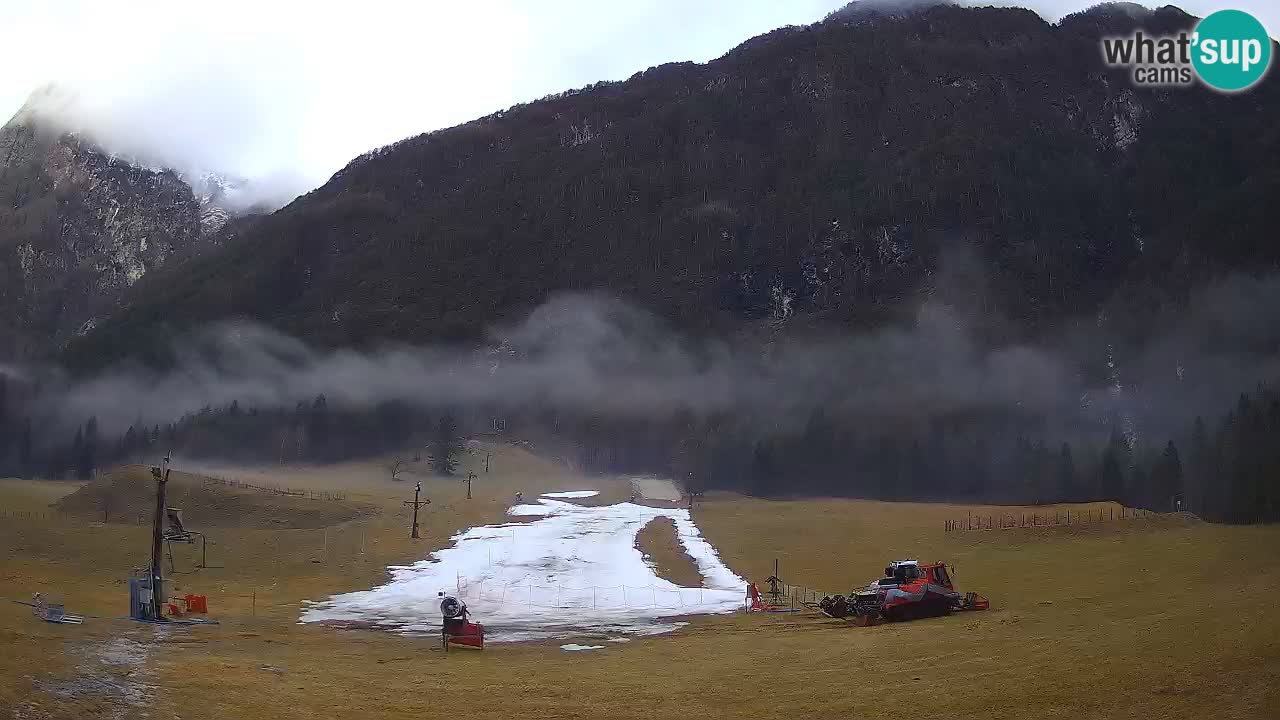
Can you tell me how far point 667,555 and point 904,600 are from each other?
30544mm

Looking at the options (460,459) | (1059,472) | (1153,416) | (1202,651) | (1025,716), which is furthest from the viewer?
(1153,416)

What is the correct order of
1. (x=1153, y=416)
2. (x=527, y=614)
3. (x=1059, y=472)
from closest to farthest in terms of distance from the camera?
(x=527, y=614)
(x=1059, y=472)
(x=1153, y=416)

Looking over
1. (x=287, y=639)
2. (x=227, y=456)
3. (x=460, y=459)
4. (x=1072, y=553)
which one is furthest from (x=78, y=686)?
(x=227, y=456)

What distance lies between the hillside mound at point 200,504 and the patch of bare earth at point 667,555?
2227 centimetres

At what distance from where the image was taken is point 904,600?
31078mm

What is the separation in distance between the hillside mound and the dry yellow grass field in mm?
19650

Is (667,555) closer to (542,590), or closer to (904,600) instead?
(542,590)

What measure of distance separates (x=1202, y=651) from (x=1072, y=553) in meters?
27.7

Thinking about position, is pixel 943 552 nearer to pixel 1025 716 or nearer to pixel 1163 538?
pixel 1163 538

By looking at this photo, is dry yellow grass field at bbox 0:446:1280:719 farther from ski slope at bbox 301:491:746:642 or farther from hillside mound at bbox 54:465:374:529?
hillside mound at bbox 54:465:374:529

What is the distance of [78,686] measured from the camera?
1838cm

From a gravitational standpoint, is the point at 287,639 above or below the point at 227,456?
Answer: below

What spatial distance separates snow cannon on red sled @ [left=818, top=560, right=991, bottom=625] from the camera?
3102 centimetres

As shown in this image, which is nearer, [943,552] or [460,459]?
[943,552]
